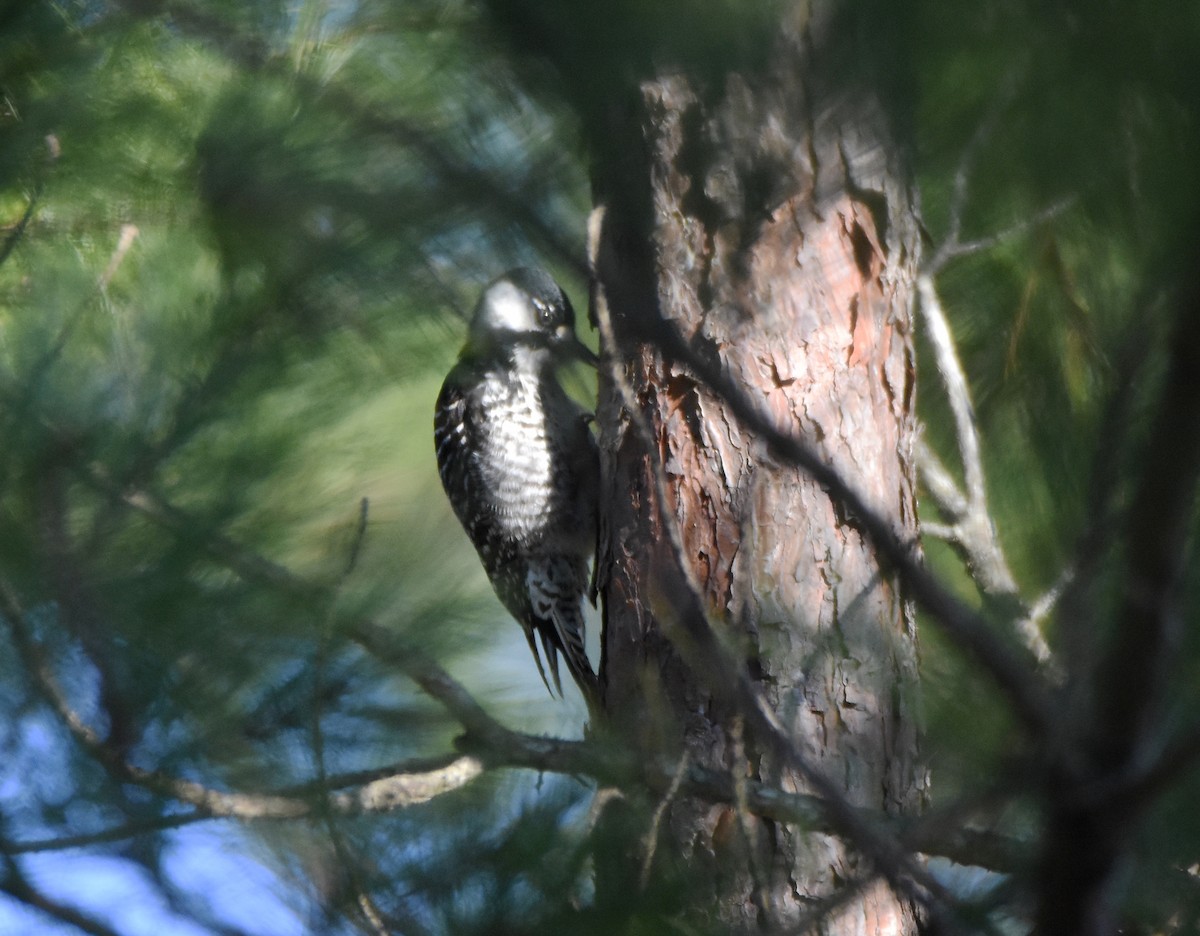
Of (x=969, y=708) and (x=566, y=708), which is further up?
(x=566, y=708)

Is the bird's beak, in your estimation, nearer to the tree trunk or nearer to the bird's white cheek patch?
the bird's white cheek patch

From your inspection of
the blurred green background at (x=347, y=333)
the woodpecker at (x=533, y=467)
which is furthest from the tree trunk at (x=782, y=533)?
the woodpecker at (x=533, y=467)

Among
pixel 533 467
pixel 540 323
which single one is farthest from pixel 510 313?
pixel 533 467

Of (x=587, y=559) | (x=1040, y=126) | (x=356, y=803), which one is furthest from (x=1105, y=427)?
(x=587, y=559)

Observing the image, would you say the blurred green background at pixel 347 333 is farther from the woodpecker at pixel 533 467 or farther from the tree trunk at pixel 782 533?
the woodpecker at pixel 533 467

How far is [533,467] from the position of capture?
3.70 m

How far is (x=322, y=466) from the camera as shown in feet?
7.59

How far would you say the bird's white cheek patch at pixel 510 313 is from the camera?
10.7ft

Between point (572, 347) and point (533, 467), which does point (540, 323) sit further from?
point (533, 467)

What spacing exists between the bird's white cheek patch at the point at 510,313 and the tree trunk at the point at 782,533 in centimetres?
79

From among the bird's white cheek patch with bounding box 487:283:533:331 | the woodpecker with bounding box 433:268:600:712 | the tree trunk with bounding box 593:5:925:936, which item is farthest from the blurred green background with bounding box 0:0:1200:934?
the woodpecker with bounding box 433:268:600:712

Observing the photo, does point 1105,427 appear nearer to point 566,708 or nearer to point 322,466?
point 566,708

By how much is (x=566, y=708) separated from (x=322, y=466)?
0.77m

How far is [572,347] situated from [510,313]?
23 centimetres
